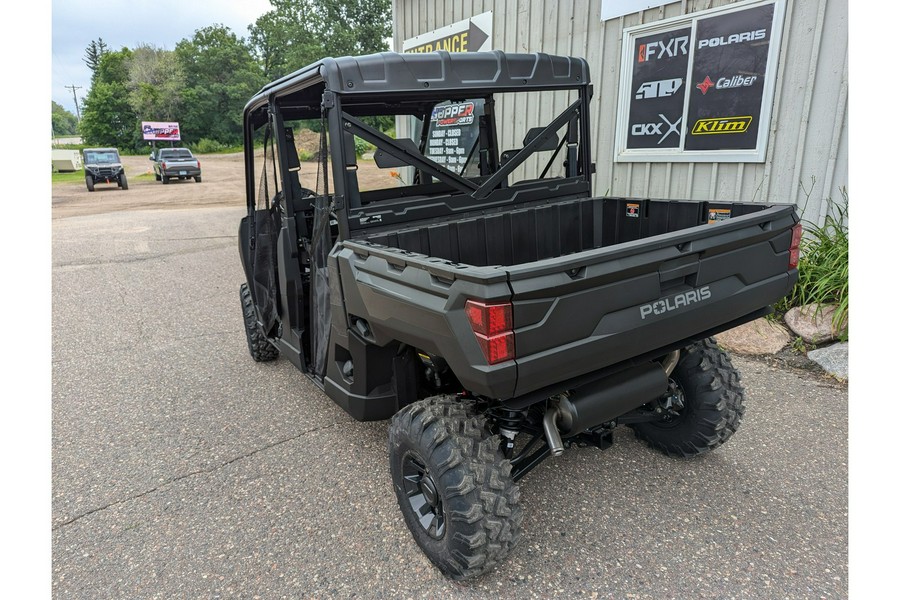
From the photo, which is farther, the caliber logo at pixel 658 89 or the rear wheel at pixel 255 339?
the caliber logo at pixel 658 89

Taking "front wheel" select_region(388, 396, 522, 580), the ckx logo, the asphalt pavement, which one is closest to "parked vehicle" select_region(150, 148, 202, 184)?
the asphalt pavement

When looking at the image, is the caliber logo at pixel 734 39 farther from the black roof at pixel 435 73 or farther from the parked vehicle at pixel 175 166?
the parked vehicle at pixel 175 166

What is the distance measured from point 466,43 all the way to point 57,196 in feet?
68.2

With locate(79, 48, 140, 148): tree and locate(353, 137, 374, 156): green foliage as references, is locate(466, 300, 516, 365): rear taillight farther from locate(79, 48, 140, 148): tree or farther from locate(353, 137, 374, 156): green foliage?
locate(79, 48, 140, 148): tree

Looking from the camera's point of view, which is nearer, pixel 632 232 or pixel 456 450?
pixel 456 450

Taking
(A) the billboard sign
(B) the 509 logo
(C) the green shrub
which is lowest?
(B) the 509 logo

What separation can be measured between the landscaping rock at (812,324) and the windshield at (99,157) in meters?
25.5

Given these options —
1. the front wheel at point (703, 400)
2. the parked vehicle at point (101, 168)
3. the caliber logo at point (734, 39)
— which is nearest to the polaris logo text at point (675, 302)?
the front wheel at point (703, 400)

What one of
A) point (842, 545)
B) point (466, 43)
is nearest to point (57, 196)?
point (466, 43)

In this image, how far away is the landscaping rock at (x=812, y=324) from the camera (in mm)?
4340

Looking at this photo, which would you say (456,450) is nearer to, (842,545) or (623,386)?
(623,386)

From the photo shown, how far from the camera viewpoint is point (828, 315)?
441 centimetres

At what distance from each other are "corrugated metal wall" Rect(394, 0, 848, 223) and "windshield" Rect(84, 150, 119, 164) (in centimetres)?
2179

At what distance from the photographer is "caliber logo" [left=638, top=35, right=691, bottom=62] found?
200 inches
